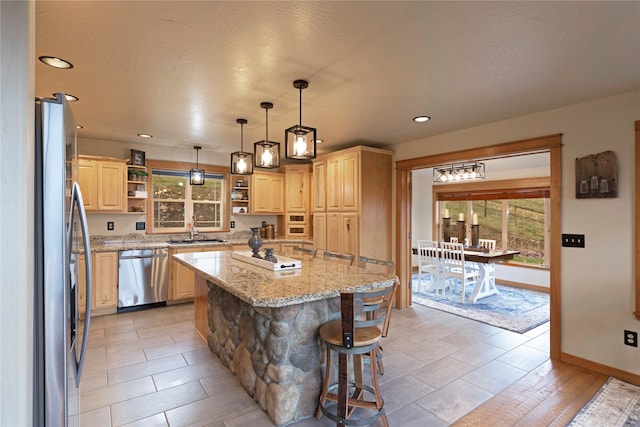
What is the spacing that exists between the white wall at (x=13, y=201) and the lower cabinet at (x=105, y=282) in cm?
392

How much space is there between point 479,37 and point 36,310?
2.45 metres

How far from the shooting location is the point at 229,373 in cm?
274

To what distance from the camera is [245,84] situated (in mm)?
2582

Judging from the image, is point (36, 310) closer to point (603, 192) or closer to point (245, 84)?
point (245, 84)

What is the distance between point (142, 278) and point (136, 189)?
137cm

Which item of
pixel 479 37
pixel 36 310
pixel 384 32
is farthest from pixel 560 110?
pixel 36 310

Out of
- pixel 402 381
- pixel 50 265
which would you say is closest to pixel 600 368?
pixel 402 381

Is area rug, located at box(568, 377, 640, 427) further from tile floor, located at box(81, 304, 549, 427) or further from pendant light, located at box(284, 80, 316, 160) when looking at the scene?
pendant light, located at box(284, 80, 316, 160)

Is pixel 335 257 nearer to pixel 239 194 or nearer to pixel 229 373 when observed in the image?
pixel 229 373

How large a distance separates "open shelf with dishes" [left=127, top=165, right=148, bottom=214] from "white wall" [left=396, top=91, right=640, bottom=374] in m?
5.11

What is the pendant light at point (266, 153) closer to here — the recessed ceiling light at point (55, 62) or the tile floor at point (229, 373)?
the recessed ceiling light at point (55, 62)

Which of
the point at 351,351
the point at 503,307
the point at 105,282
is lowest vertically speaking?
the point at 503,307

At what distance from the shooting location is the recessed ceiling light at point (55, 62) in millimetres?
2131

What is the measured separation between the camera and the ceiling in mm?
1653
